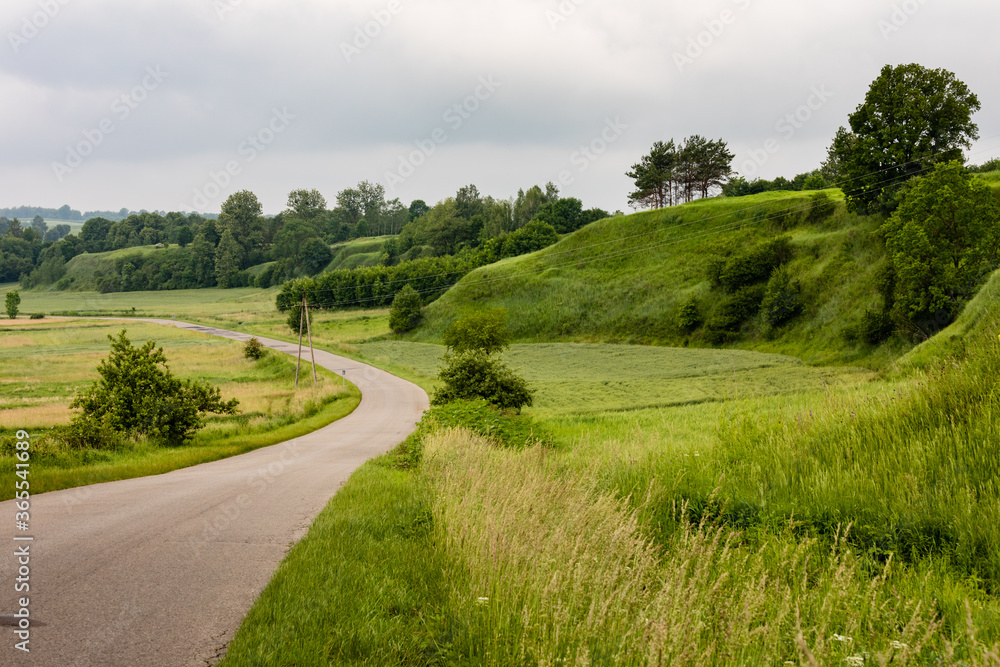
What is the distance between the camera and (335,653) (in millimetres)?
4309

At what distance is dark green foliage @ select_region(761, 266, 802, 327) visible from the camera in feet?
182

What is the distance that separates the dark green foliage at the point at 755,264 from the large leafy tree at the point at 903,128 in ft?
33.2

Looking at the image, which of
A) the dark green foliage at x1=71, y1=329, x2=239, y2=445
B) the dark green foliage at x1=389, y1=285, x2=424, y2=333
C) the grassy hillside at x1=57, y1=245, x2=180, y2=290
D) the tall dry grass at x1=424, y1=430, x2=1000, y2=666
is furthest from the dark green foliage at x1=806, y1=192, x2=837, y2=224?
the grassy hillside at x1=57, y1=245, x2=180, y2=290

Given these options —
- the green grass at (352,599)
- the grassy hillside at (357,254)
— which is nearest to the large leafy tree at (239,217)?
the grassy hillside at (357,254)

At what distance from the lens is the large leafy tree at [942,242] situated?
125 feet

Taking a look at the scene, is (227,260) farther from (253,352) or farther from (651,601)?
(651,601)

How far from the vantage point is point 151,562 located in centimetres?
617

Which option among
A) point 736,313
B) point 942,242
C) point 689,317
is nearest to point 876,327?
point 942,242

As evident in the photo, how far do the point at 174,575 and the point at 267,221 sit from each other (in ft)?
658

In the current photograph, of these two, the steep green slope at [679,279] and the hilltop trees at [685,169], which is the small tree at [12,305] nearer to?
the steep green slope at [679,279]

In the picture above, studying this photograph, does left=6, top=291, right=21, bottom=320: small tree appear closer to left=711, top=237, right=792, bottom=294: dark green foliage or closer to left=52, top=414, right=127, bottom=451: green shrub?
left=52, top=414, right=127, bottom=451: green shrub

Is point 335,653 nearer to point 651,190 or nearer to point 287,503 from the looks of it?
point 287,503

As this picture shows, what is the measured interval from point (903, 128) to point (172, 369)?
7059cm

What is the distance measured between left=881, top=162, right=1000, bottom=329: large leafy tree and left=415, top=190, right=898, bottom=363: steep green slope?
4778 mm
